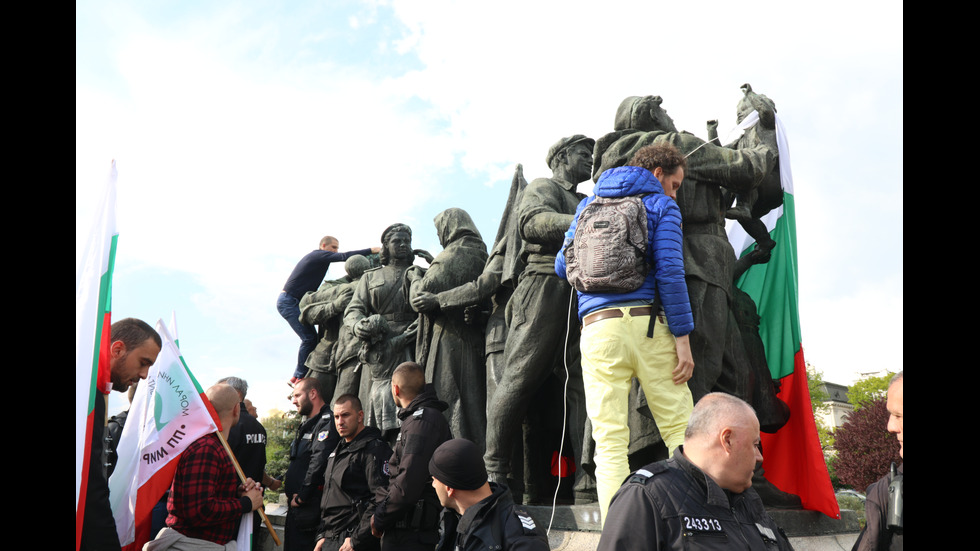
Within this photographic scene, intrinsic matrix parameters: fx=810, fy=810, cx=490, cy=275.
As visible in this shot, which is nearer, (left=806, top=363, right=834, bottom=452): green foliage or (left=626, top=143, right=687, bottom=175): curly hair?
(left=626, top=143, right=687, bottom=175): curly hair

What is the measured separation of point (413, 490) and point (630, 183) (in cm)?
224

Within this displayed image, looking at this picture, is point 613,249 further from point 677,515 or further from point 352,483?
point 352,483

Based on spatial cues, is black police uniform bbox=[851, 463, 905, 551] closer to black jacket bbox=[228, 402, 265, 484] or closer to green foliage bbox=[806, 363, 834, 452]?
black jacket bbox=[228, 402, 265, 484]

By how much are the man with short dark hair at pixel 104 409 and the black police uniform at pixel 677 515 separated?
253 centimetres

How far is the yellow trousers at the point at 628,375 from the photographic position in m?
4.23

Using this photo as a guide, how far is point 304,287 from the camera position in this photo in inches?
455

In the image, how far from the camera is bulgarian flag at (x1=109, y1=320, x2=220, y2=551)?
210 inches

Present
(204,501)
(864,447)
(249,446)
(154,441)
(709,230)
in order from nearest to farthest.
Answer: (204,501)
(154,441)
(709,230)
(249,446)
(864,447)

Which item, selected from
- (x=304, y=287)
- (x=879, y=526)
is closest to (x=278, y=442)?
(x=304, y=287)

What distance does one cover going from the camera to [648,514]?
2.54 meters

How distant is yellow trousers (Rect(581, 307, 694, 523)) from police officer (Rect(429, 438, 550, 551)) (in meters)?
0.78

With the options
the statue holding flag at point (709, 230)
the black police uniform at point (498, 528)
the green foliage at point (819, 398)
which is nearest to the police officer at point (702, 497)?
the black police uniform at point (498, 528)
